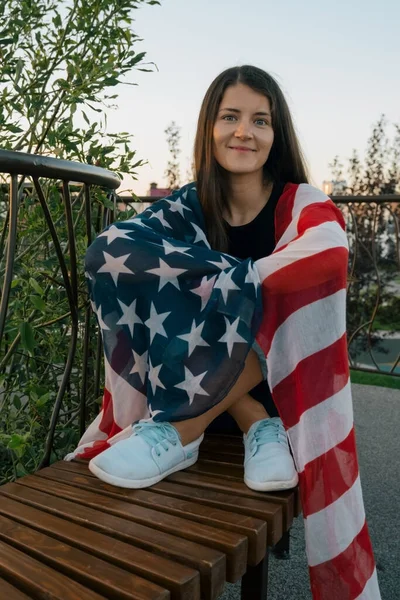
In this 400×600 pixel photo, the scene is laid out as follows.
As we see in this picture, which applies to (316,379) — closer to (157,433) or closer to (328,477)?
(328,477)

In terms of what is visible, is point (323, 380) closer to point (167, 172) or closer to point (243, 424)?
point (243, 424)

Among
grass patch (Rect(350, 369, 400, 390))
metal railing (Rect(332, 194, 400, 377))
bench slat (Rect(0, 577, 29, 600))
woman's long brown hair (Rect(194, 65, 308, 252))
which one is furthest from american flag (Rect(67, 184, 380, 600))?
metal railing (Rect(332, 194, 400, 377))

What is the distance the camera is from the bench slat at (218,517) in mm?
1077

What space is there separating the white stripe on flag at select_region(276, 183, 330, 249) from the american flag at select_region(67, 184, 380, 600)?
0.20 feet

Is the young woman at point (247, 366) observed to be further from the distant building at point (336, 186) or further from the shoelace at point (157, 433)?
the distant building at point (336, 186)

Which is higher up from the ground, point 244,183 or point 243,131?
point 243,131

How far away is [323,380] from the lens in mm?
1330

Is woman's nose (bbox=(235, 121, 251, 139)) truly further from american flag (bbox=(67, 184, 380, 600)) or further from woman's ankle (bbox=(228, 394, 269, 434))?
woman's ankle (bbox=(228, 394, 269, 434))

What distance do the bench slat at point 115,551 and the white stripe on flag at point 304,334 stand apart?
512mm

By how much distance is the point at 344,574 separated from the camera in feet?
4.02

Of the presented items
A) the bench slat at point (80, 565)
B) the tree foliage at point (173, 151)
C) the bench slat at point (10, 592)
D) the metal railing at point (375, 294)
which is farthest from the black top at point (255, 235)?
the tree foliage at point (173, 151)

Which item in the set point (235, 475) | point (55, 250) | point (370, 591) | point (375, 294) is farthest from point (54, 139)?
point (375, 294)

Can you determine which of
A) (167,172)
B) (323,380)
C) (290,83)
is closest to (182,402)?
(323,380)

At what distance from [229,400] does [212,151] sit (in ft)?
2.62
